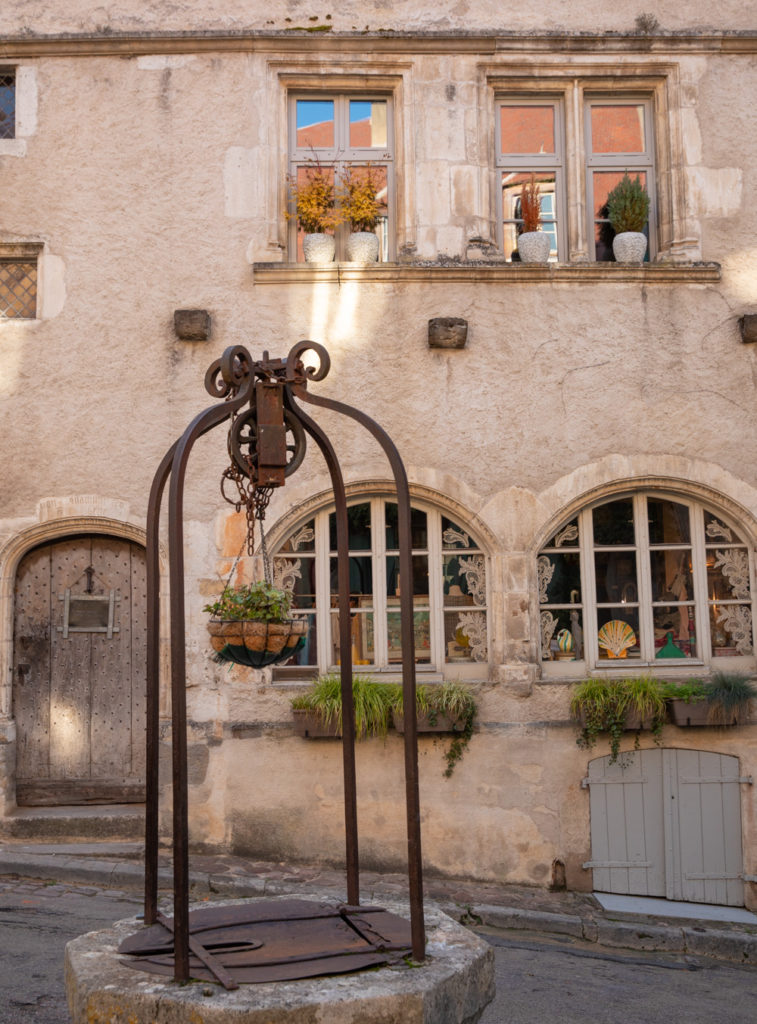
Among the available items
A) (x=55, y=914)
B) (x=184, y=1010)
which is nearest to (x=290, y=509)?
(x=55, y=914)

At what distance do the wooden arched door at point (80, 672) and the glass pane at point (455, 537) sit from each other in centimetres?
223

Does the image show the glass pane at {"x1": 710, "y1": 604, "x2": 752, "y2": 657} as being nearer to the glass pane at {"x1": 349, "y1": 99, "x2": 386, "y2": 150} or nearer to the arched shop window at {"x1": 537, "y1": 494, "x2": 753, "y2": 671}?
the arched shop window at {"x1": 537, "y1": 494, "x2": 753, "y2": 671}

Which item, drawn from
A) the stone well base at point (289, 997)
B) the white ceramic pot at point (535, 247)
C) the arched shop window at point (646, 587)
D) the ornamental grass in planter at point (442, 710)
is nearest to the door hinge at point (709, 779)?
the arched shop window at point (646, 587)

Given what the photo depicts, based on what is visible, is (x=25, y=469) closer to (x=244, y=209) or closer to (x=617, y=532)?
(x=244, y=209)

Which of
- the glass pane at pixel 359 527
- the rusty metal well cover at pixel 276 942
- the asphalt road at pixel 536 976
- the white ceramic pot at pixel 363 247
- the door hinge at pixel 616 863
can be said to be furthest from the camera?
the white ceramic pot at pixel 363 247

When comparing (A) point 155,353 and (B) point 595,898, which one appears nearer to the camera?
(B) point 595,898

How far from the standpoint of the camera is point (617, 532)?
776 centimetres

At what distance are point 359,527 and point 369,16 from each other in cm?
385

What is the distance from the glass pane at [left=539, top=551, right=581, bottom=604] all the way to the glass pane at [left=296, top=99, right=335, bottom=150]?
3604 millimetres

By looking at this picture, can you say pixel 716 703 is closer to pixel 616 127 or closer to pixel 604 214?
pixel 604 214

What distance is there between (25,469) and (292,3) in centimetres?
400

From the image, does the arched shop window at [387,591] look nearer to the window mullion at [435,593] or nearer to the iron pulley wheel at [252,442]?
the window mullion at [435,593]

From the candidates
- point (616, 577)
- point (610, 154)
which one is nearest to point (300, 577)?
point (616, 577)

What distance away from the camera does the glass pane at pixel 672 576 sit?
7727mm
